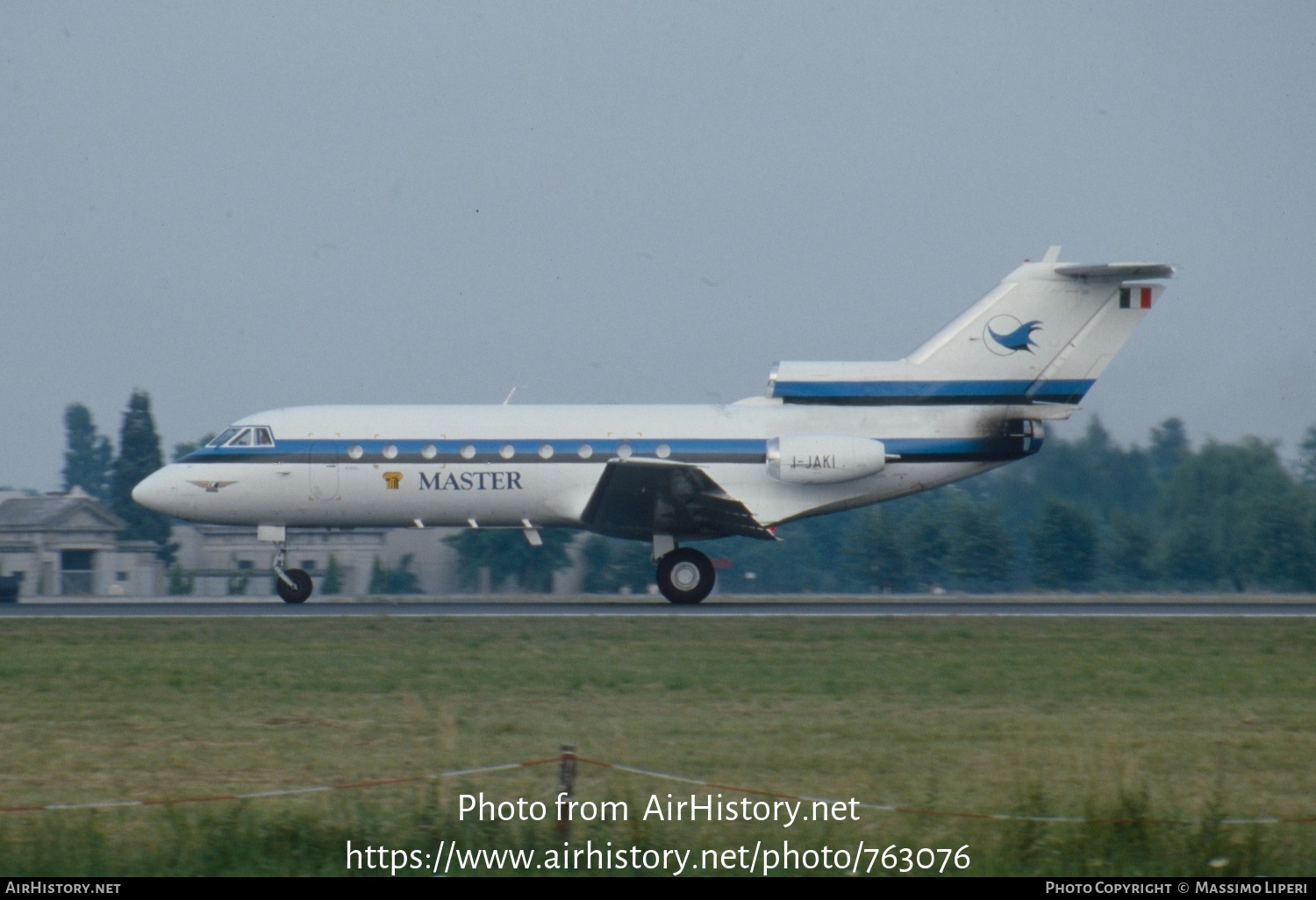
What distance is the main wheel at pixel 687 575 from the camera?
75.2 feet

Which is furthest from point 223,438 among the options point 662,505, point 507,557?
point 507,557

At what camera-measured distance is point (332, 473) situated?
2341 cm

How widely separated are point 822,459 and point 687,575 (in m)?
2.98

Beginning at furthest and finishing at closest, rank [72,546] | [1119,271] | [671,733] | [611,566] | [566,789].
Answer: [72,546] < [611,566] < [1119,271] < [671,733] < [566,789]

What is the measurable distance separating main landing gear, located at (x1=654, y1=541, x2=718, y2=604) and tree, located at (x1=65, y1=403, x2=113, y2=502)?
241 ft

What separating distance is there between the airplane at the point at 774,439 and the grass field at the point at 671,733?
176 inches

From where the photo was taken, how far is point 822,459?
73.4ft

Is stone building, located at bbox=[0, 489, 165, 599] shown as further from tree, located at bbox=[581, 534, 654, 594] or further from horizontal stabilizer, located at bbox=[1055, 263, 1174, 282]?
horizontal stabilizer, located at bbox=[1055, 263, 1174, 282]

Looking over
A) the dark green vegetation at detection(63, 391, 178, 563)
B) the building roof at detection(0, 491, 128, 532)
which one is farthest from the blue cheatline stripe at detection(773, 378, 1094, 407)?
the building roof at detection(0, 491, 128, 532)

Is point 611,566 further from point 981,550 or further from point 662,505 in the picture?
point 662,505

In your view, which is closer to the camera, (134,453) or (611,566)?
(611,566)

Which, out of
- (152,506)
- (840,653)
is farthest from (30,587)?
(840,653)

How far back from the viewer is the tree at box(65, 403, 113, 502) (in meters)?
95.9
